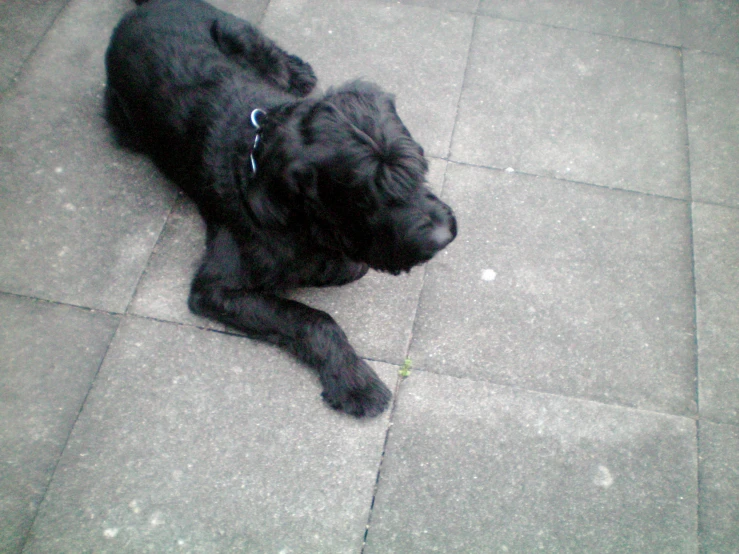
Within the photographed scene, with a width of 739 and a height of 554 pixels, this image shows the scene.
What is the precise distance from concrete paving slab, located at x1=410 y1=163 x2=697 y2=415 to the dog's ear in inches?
50.0

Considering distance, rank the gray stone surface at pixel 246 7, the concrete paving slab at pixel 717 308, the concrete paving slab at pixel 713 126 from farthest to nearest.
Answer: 1. the gray stone surface at pixel 246 7
2. the concrete paving slab at pixel 713 126
3. the concrete paving slab at pixel 717 308

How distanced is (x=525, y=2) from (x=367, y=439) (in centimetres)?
387

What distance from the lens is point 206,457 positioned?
284 cm

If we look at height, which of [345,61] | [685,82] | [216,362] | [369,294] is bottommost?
[216,362]

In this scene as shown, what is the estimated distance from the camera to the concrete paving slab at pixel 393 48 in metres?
4.10

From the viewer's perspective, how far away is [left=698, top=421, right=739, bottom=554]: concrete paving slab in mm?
2770

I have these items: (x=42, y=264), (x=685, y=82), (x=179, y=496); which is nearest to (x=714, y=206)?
(x=685, y=82)

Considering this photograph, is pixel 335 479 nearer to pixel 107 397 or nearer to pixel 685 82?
pixel 107 397

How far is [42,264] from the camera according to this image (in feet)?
10.9

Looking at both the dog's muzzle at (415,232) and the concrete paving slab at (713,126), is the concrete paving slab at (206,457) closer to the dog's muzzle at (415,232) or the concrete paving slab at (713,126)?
the dog's muzzle at (415,232)

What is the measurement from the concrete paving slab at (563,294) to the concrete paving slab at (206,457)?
0.58m

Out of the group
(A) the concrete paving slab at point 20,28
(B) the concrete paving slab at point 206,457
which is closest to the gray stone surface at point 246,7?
(A) the concrete paving slab at point 20,28

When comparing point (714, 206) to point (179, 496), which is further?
point (714, 206)

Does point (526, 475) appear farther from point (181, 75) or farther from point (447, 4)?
point (447, 4)
